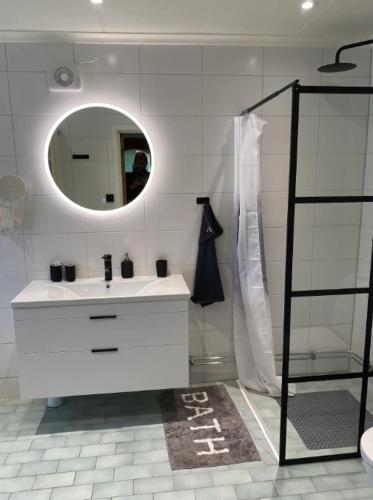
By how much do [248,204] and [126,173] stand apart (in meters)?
0.89

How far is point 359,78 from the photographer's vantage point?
289cm

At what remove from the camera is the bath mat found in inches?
91.0

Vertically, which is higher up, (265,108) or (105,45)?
(105,45)

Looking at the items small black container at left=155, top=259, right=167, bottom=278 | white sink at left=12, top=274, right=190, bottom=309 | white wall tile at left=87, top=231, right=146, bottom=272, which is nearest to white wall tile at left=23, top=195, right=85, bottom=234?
white wall tile at left=87, top=231, right=146, bottom=272

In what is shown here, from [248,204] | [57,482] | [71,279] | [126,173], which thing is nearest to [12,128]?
[126,173]

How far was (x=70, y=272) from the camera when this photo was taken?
2816mm

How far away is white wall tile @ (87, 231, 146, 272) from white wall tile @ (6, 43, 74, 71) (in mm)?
1171

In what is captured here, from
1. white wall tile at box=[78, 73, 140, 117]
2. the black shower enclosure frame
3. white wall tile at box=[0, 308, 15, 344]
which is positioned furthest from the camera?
white wall tile at box=[0, 308, 15, 344]

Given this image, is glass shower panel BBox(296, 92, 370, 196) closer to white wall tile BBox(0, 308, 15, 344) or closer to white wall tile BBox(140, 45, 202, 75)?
white wall tile BBox(140, 45, 202, 75)

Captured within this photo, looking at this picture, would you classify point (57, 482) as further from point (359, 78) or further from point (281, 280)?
point (359, 78)

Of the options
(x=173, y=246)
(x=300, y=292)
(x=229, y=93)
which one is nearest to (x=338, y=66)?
(x=229, y=93)

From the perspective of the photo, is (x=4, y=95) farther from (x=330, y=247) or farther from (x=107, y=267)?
(x=330, y=247)

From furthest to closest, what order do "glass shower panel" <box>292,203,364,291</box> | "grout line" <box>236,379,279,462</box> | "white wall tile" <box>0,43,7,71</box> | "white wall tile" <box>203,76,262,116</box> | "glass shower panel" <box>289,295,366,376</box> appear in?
"white wall tile" <box>203,76,262,116</box>
"white wall tile" <box>0,43,7,71</box>
"grout line" <box>236,379,279,462</box>
"glass shower panel" <box>289,295,366,376</box>
"glass shower panel" <box>292,203,364,291</box>

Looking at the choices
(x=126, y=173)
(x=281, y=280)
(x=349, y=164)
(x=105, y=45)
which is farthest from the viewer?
(x=281, y=280)
